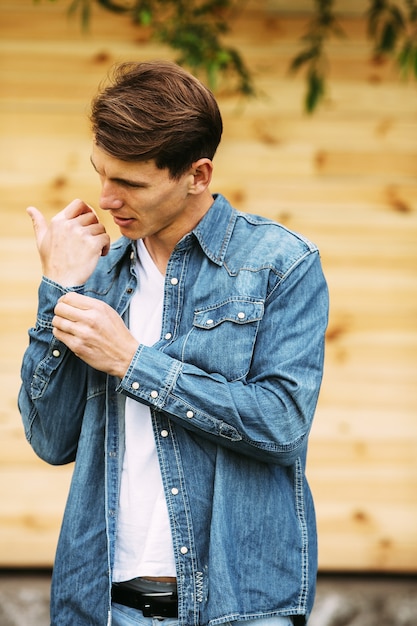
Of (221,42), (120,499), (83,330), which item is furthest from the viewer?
(221,42)

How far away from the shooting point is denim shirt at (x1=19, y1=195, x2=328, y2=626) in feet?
6.89

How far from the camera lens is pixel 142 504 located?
7.27 ft

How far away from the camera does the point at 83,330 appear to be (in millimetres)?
2064

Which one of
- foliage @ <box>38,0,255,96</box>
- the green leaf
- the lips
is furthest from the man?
the green leaf

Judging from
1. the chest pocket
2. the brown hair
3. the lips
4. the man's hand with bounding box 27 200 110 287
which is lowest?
the chest pocket

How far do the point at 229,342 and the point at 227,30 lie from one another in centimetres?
217

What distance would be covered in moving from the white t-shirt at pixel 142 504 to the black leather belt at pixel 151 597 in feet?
0.10

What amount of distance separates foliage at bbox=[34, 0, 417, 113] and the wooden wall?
0.10 metres

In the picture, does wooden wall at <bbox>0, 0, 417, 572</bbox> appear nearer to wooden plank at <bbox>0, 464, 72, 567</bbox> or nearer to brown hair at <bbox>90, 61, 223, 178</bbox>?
wooden plank at <bbox>0, 464, 72, 567</bbox>

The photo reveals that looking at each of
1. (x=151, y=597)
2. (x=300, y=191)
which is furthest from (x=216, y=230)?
(x=300, y=191)

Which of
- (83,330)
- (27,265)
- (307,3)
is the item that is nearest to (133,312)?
(83,330)

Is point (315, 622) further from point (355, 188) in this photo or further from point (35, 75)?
point (35, 75)

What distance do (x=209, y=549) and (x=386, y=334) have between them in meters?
2.30

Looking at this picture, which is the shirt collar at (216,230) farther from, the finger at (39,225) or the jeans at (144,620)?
the jeans at (144,620)
